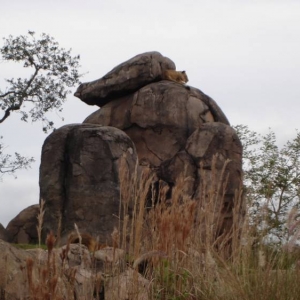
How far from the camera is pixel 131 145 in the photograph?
14664mm

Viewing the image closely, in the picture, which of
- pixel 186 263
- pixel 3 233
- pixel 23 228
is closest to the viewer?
pixel 186 263

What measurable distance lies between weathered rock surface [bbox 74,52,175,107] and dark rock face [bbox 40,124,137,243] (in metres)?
3.46

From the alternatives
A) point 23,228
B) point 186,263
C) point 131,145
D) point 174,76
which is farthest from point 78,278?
point 174,76

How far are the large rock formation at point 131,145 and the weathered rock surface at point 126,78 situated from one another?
26mm

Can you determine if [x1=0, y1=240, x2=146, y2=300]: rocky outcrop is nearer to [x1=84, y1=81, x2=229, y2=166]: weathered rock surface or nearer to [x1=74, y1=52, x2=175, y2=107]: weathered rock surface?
[x1=84, y1=81, x2=229, y2=166]: weathered rock surface

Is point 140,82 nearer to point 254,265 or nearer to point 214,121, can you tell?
point 214,121

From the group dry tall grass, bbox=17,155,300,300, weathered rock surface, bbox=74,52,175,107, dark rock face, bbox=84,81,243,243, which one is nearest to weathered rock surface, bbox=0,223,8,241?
dark rock face, bbox=84,81,243,243

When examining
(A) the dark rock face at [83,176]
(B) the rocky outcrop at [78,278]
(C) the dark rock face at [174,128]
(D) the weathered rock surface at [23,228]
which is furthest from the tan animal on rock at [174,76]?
(B) the rocky outcrop at [78,278]

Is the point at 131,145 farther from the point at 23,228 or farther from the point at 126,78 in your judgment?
the point at 126,78

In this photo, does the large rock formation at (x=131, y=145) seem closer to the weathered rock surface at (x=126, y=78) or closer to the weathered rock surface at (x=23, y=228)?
the weathered rock surface at (x=126, y=78)

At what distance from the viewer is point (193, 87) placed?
18.4m

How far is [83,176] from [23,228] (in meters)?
2.73

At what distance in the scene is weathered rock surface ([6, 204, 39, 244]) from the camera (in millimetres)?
16094

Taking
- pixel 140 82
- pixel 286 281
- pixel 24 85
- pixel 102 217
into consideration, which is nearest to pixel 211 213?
pixel 286 281
